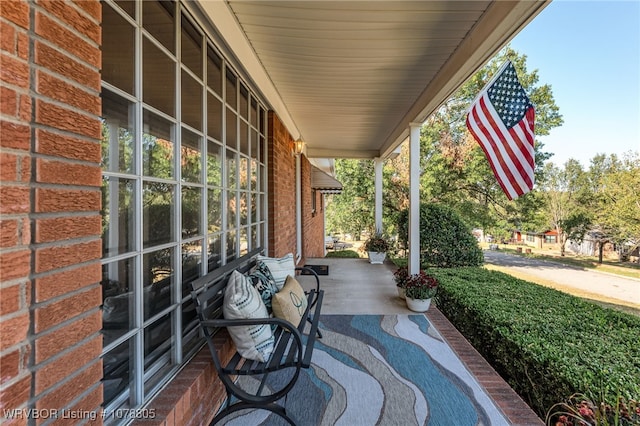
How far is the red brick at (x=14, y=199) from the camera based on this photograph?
2.51 feet

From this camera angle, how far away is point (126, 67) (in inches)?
56.2

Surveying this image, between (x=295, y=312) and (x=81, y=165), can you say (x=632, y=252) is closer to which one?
(x=295, y=312)

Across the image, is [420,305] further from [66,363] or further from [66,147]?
[66,147]

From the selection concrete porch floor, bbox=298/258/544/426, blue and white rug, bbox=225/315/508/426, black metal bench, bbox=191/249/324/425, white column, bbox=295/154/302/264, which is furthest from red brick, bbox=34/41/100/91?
white column, bbox=295/154/302/264

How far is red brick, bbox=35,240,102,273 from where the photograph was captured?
86cm

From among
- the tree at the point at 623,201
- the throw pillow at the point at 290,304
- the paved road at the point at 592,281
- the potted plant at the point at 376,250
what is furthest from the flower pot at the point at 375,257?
the tree at the point at 623,201

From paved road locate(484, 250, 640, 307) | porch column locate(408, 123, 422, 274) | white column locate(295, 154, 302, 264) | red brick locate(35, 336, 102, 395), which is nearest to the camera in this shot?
red brick locate(35, 336, 102, 395)

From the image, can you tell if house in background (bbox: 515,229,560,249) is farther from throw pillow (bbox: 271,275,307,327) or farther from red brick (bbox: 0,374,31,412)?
red brick (bbox: 0,374,31,412)

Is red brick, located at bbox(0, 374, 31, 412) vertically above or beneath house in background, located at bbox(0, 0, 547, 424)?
beneath

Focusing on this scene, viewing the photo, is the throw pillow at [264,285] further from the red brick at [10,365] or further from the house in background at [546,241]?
the house in background at [546,241]

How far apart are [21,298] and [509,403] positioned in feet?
9.23

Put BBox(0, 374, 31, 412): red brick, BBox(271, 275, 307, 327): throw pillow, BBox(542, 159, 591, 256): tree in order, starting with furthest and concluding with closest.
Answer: BBox(542, 159, 591, 256): tree → BBox(271, 275, 307, 327): throw pillow → BBox(0, 374, 31, 412): red brick

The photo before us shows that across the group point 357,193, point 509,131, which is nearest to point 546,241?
point 357,193

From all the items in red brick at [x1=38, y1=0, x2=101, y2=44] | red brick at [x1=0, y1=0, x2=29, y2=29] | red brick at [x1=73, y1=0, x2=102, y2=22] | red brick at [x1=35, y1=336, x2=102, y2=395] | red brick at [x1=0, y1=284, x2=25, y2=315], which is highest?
red brick at [x1=73, y1=0, x2=102, y2=22]
